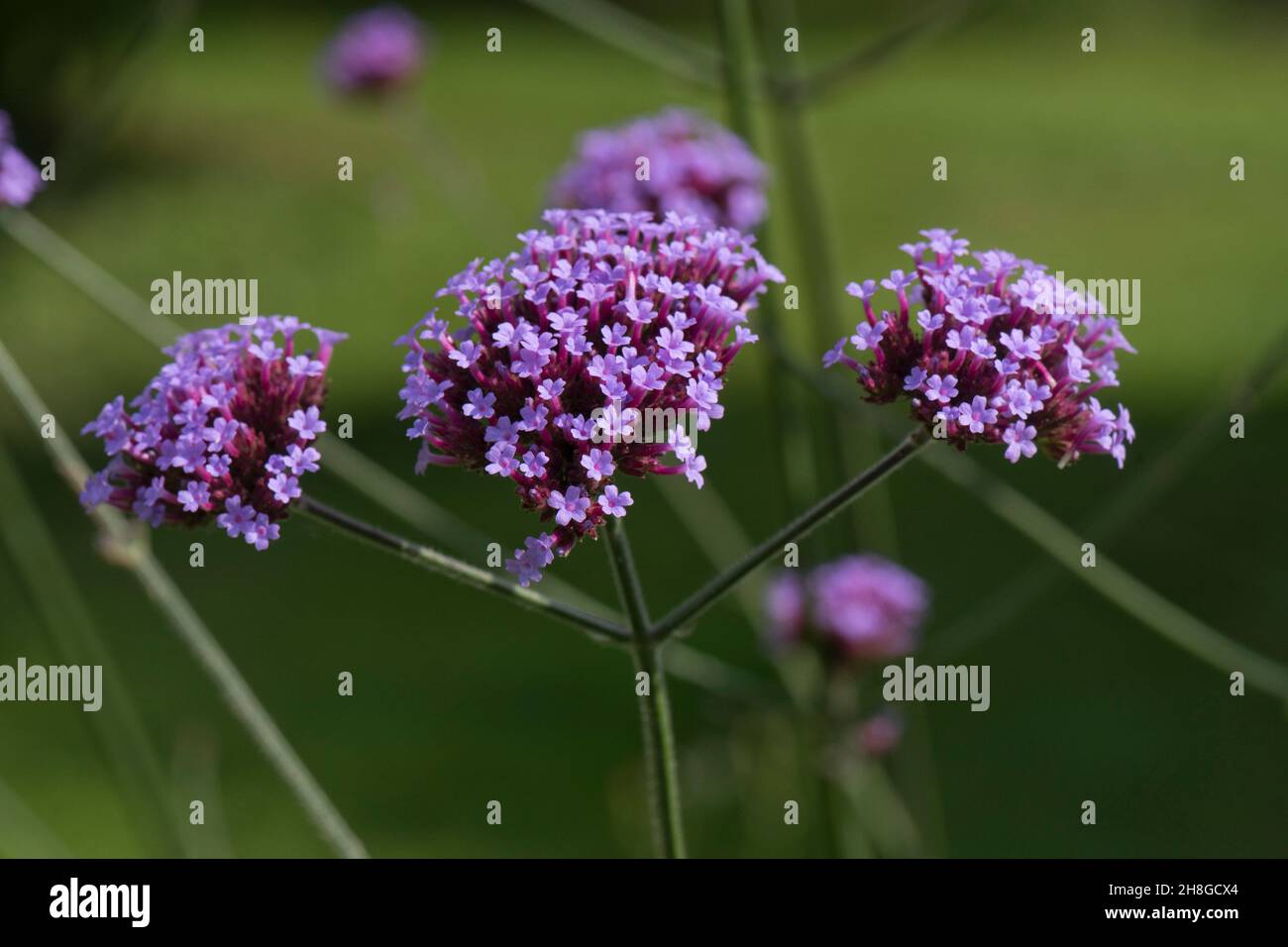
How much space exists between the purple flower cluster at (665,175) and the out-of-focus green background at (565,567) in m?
0.17

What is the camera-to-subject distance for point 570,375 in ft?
3.49

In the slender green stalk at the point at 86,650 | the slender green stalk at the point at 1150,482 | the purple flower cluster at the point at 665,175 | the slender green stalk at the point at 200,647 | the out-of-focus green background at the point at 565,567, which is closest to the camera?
the slender green stalk at the point at 200,647

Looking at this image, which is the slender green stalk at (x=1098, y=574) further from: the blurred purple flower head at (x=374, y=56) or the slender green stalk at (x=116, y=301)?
the blurred purple flower head at (x=374, y=56)

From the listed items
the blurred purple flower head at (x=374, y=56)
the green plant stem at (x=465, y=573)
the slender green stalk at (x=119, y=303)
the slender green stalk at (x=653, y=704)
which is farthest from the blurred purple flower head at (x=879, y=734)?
the blurred purple flower head at (x=374, y=56)

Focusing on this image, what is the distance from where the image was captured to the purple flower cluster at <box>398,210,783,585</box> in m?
1.04

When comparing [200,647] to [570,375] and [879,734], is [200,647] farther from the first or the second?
[879,734]

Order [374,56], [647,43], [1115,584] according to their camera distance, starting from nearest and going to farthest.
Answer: [1115,584] < [647,43] < [374,56]

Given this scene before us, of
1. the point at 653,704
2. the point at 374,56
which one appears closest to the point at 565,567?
the point at 374,56

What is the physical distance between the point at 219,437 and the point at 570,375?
29 centimetres

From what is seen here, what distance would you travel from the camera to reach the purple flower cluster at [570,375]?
1041mm

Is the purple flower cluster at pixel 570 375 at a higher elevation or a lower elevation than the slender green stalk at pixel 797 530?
higher

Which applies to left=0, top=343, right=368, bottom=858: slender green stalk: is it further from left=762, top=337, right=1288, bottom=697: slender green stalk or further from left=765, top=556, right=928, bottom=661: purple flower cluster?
left=765, top=556, right=928, bottom=661: purple flower cluster
